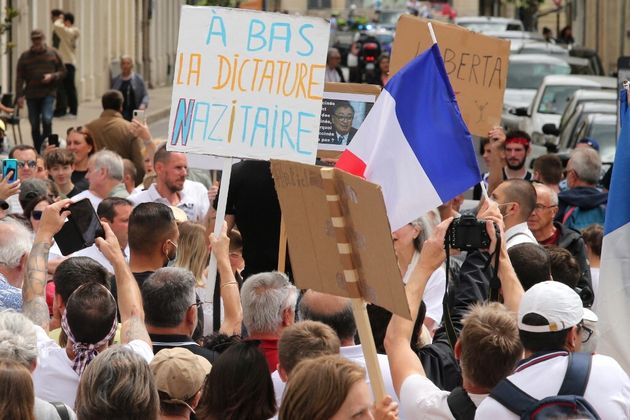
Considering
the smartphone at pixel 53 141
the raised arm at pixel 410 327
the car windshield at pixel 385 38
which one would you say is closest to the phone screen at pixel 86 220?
the raised arm at pixel 410 327

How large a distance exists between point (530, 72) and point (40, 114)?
9389 millimetres

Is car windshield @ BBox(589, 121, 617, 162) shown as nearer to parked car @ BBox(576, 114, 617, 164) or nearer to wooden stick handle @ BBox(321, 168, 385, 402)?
parked car @ BBox(576, 114, 617, 164)

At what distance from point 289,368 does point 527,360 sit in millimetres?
862

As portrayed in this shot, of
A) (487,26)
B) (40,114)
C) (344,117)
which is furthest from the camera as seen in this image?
(487,26)

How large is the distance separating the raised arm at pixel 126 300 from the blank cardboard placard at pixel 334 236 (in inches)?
28.8

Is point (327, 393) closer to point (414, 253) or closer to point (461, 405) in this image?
point (461, 405)

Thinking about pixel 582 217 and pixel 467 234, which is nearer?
pixel 467 234

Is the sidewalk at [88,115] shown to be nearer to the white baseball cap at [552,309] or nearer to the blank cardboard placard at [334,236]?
the blank cardboard placard at [334,236]

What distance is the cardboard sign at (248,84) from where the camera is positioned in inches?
329

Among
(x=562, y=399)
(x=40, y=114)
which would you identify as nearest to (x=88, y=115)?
(x=40, y=114)

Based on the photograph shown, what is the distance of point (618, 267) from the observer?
6.67m

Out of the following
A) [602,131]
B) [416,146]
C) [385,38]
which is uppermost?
[416,146]

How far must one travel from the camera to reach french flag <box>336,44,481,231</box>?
21.5 feet

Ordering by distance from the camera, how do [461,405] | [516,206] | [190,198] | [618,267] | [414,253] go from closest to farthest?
[461,405], [618,267], [414,253], [516,206], [190,198]
